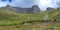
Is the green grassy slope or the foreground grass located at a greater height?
the green grassy slope

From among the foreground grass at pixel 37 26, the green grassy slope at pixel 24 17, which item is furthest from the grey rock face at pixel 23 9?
the foreground grass at pixel 37 26

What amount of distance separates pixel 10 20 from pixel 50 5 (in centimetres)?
187

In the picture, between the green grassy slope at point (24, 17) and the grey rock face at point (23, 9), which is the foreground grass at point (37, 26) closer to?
the green grassy slope at point (24, 17)

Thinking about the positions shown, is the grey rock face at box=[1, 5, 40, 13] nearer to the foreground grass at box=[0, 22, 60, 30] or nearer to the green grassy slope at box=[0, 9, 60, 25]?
the green grassy slope at box=[0, 9, 60, 25]

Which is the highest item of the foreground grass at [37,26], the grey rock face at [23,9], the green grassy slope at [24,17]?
the grey rock face at [23,9]

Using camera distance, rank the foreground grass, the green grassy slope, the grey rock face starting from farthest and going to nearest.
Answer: the grey rock face < the green grassy slope < the foreground grass

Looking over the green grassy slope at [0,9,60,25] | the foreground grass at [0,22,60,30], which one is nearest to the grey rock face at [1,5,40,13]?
the green grassy slope at [0,9,60,25]

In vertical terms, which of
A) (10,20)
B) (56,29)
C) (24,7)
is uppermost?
(24,7)

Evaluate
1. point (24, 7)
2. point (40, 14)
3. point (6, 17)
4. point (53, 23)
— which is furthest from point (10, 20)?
point (53, 23)

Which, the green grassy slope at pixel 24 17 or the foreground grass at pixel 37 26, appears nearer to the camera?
the foreground grass at pixel 37 26

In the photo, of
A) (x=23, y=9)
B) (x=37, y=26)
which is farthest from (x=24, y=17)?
(x=37, y=26)

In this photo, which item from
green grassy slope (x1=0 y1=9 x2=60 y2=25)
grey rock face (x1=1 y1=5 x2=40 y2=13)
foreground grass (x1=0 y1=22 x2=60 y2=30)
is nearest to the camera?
foreground grass (x1=0 y1=22 x2=60 y2=30)

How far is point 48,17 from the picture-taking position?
7707 millimetres

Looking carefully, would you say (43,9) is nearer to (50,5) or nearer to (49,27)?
(50,5)
